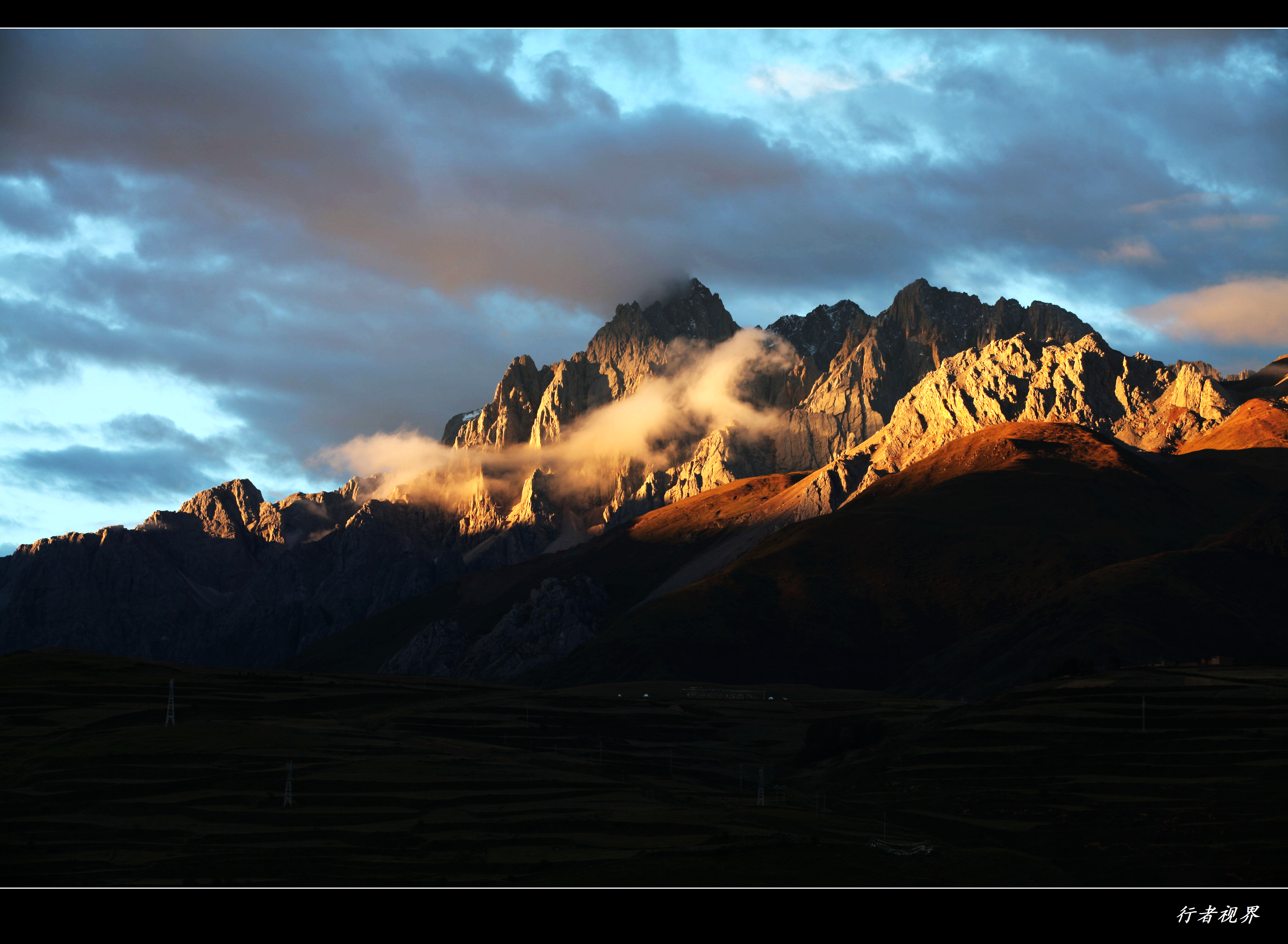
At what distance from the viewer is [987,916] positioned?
362ft

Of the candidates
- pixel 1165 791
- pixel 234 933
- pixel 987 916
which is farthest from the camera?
pixel 1165 791

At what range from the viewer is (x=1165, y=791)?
181500 millimetres

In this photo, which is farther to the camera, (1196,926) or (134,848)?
(134,848)

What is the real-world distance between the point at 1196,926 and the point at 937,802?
346 feet

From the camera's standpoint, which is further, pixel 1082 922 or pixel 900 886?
pixel 900 886

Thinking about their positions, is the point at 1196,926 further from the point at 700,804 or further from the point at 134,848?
the point at 134,848

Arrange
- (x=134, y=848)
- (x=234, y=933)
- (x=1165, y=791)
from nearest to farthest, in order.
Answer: (x=234, y=933), (x=134, y=848), (x=1165, y=791)

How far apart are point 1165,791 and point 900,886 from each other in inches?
2498

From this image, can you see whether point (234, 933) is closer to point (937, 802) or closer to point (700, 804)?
point (700, 804)

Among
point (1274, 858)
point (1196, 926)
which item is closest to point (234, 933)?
point (1196, 926)
